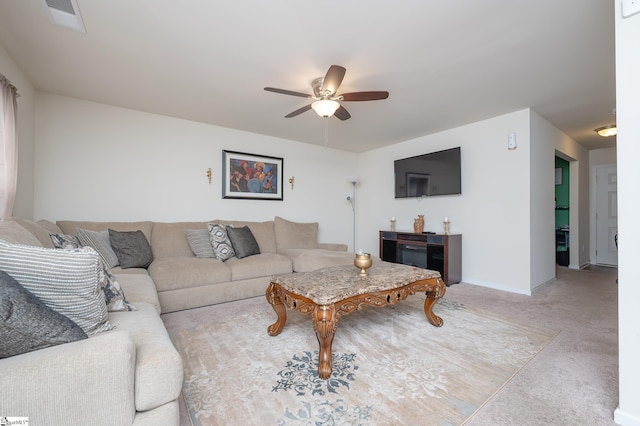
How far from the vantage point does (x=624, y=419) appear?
1.26 meters

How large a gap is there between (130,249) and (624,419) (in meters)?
3.71

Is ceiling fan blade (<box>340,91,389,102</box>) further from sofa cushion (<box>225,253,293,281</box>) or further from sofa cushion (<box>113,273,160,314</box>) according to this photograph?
sofa cushion (<box>113,273,160,314</box>)

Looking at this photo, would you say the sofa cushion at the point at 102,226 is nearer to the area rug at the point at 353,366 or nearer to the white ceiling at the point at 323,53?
the area rug at the point at 353,366

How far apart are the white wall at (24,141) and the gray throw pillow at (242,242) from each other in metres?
1.92

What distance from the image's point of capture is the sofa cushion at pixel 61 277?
98 cm

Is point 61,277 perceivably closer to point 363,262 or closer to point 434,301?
point 363,262

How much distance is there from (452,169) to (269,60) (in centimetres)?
296

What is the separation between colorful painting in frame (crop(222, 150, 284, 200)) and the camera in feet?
13.4

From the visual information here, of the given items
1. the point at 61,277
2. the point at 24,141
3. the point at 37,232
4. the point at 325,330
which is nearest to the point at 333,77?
the point at 325,330

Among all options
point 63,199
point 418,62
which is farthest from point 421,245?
point 63,199

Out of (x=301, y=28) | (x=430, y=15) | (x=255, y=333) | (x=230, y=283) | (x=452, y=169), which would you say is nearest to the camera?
(x=430, y=15)

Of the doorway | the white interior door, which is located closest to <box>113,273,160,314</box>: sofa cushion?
the doorway

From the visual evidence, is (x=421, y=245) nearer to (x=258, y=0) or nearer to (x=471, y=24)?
(x=471, y=24)

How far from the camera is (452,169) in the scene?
158 inches
